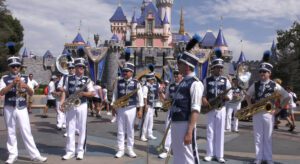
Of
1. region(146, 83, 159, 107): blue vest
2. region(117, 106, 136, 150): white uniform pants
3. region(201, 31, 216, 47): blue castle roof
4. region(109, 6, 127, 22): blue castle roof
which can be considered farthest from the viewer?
region(109, 6, 127, 22): blue castle roof

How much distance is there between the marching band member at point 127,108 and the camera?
26.9 ft

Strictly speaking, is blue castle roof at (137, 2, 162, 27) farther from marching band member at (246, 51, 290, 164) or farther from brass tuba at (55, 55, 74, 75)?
marching band member at (246, 51, 290, 164)

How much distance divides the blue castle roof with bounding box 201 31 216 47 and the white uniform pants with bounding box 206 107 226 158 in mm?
70236

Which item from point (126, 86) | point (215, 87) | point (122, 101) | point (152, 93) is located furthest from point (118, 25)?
point (215, 87)

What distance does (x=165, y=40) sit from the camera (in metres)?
75.2

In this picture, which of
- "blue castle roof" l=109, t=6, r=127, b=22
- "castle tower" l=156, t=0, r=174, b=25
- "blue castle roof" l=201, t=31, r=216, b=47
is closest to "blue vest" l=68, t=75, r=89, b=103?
"blue castle roof" l=201, t=31, r=216, b=47

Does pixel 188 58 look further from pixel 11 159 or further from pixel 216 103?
pixel 11 159

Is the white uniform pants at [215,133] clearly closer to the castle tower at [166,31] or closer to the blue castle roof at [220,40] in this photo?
the blue castle roof at [220,40]

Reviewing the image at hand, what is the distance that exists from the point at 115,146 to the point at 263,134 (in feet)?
12.3

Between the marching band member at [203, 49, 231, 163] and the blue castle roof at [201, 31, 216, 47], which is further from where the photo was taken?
the blue castle roof at [201, 31, 216, 47]

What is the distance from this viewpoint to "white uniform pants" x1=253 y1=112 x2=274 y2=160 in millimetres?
7461

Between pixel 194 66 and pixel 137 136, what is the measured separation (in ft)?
21.2

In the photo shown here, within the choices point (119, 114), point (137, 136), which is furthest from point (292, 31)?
point (119, 114)

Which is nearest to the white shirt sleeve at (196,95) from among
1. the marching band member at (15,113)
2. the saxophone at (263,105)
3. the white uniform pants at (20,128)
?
the saxophone at (263,105)
